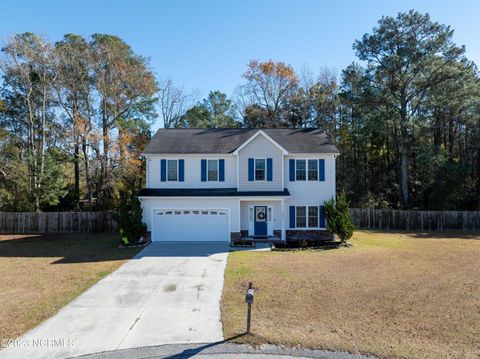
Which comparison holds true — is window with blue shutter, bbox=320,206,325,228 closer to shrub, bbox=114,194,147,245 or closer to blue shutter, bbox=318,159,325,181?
blue shutter, bbox=318,159,325,181

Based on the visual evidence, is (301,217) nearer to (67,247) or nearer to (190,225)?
(190,225)

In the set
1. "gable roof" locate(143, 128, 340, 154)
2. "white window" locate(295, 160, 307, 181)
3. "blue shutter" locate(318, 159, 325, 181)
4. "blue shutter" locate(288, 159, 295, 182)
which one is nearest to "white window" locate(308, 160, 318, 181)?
"blue shutter" locate(318, 159, 325, 181)

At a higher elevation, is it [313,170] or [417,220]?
[313,170]

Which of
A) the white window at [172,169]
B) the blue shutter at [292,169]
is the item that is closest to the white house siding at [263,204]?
the blue shutter at [292,169]

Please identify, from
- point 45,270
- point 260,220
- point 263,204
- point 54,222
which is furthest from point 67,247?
point 263,204

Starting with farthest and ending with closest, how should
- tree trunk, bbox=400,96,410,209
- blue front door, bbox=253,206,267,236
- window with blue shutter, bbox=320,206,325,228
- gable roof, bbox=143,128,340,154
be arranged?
tree trunk, bbox=400,96,410,209, gable roof, bbox=143,128,340,154, window with blue shutter, bbox=320,206,325,228, blue front door, bbox=253,206,267,236

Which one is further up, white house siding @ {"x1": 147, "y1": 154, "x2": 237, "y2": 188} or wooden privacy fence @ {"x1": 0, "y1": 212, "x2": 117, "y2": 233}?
white house siding @ {"x1": 147, "y1": 154, "x2": 237, "y2": 188}

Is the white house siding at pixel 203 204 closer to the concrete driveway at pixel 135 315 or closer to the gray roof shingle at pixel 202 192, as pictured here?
the gray roof shingle at pixel 202 192

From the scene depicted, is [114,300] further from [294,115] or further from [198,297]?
[294,115]
